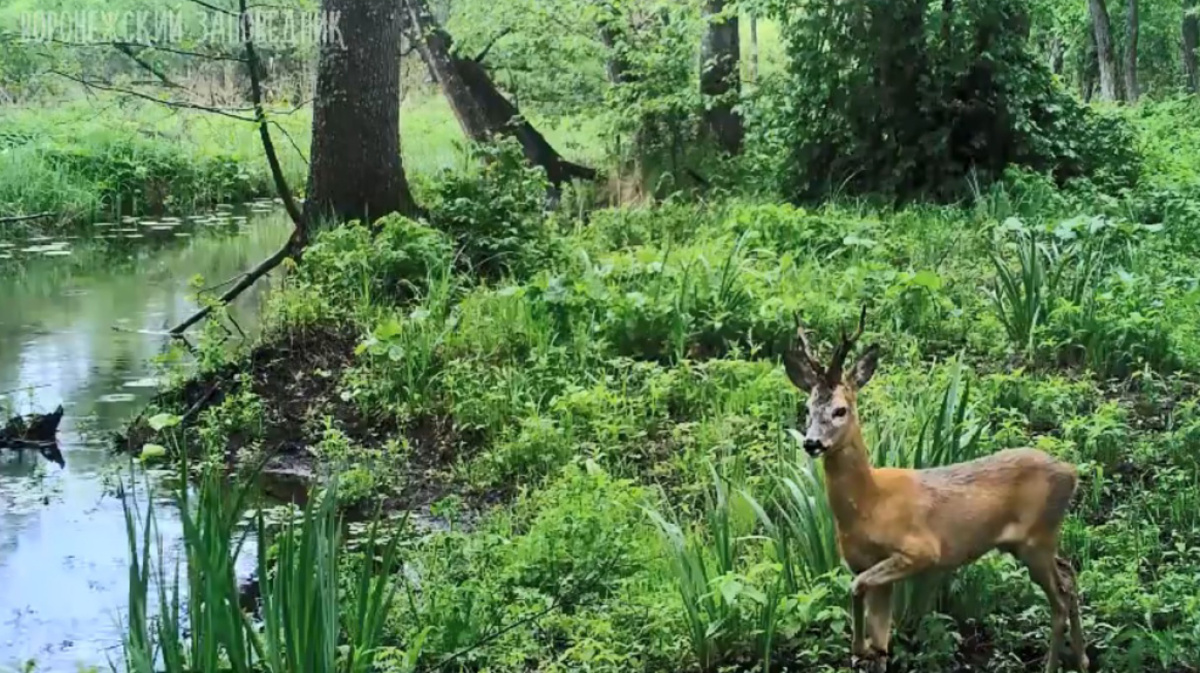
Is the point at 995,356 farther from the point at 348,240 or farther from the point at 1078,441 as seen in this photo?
the point at 348,240

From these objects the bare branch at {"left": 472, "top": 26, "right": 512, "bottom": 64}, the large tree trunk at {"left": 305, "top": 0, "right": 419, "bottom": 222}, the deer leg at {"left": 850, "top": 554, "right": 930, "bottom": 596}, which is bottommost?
the deer leg at {"left": 850, "top": 554, "right": 930, "bottom": 596}

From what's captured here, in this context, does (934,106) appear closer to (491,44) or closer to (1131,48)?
(491,44)

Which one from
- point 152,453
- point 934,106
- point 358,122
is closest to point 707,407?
point 152,453

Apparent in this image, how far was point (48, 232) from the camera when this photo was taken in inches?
607

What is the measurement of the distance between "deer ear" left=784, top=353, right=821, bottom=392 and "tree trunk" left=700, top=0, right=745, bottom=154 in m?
10.9

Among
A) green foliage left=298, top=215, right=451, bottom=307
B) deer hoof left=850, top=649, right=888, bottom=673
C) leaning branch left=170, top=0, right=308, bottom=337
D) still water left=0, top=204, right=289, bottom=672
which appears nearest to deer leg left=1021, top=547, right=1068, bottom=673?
deer hoof left=850, top=649, right=888, bottom=673

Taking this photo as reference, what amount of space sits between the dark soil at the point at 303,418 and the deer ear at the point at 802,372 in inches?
113

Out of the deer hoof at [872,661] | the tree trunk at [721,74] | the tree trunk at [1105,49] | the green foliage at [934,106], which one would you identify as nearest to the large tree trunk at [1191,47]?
the tree trunk at [1105,49]

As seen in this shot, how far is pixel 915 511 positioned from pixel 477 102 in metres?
12.8

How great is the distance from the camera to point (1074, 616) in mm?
3729

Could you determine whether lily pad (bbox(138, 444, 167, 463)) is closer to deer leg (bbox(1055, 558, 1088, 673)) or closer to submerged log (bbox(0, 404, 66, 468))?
submerged log (bbox(0, 404, 66, 468))

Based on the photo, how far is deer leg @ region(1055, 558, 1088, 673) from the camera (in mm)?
3717

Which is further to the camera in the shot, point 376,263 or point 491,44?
point 491,44

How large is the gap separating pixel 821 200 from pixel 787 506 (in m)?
7.69
